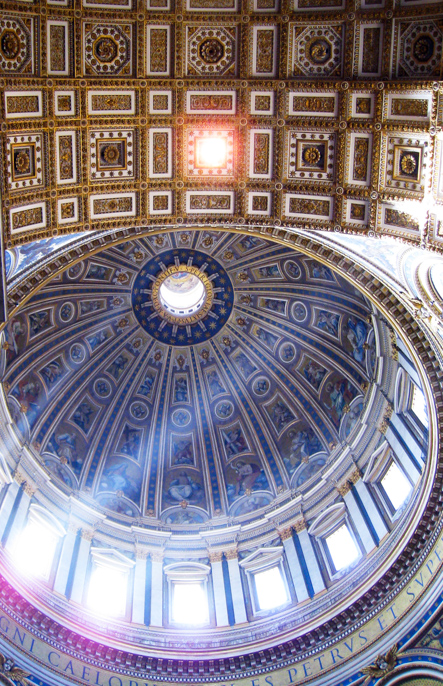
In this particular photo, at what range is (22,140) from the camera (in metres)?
15.1

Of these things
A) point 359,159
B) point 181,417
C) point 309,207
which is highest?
point 359,159

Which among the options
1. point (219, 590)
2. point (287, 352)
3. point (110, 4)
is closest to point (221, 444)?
point (287, 352)

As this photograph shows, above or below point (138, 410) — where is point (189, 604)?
below

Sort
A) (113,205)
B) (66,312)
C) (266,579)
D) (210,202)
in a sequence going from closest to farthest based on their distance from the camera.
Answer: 1. (113,205)
2. (210,202)
3. (266,579)
4. (66,312)

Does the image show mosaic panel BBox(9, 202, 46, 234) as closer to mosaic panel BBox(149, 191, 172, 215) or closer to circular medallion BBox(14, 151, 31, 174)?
circular medallion BBox(14, 151, 31, 174)

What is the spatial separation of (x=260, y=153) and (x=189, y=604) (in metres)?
16.1

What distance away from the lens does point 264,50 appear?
16438 millimetres

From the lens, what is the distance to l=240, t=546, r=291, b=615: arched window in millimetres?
23828

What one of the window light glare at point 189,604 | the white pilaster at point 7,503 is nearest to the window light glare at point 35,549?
the white pilaster at point 7,503

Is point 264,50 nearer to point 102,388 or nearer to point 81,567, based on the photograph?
point 81,567

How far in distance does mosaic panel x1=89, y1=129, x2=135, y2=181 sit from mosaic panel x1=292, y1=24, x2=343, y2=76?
14.6 feet

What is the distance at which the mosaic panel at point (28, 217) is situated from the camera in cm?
1515

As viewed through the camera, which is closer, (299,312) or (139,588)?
A: (139,588)

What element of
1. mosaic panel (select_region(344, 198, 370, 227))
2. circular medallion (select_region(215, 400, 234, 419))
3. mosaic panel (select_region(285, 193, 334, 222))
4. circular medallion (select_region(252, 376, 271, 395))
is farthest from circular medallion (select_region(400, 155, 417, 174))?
circular medallion (select_region(215, 400, 234, 419))
